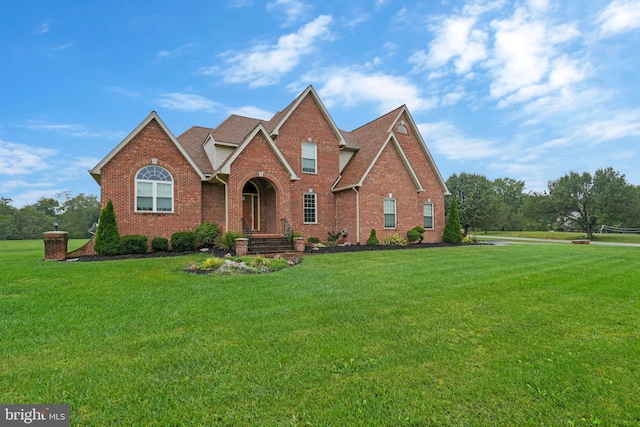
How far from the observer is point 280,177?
15695mm

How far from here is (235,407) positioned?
8.17 feet

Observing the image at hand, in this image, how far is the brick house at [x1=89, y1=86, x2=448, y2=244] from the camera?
1378 centimetres

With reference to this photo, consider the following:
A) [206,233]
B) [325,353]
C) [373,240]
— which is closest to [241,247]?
[206,233]

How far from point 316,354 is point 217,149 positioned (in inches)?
605

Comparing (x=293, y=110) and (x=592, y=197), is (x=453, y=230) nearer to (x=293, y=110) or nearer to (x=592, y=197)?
(x=293, y=110)

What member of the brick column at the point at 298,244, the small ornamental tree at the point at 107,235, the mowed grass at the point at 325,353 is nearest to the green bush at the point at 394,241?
the brick column at the point at 298,244

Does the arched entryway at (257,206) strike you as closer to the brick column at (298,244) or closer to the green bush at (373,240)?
the brick column at (298,244)

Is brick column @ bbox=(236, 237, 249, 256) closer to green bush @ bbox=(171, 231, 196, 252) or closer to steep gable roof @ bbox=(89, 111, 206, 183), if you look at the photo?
green bush @ bbox=(171, 231, 196, 252)

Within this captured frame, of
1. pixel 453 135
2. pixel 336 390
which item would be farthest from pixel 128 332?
pixel 453 135

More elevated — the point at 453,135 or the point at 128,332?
the point at 453,135

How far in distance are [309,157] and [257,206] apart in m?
4.27

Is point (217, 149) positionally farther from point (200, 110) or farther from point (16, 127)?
point (16, 127)

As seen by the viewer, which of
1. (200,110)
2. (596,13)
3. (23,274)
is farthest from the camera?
(200,110)

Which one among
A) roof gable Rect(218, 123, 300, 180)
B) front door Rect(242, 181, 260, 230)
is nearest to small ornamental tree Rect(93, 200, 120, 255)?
roof gable Rect(218, 123, 300, 180)
